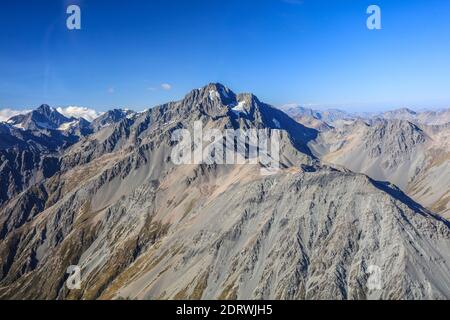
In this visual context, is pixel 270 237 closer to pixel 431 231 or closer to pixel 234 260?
pixel 234 260

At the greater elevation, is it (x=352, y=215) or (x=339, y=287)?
(x=352, y=215)

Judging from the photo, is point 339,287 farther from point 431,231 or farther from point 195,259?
point 195,259

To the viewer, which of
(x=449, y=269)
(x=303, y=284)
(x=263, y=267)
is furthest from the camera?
(x=263, y=267)
